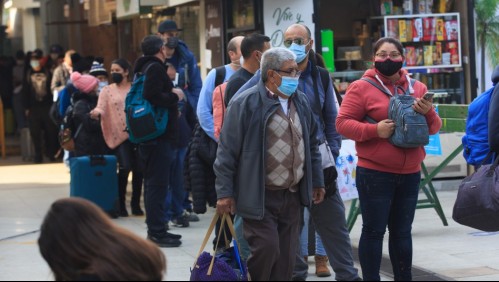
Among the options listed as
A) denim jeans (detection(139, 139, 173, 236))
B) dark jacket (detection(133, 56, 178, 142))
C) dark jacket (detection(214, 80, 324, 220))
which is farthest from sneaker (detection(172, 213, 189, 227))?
dark jacket (detection(214, 80, 324, 220))

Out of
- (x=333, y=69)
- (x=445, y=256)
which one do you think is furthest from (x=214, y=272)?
(x=333, y=69)

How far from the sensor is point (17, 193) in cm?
1344

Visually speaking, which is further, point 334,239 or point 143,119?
point 143,119

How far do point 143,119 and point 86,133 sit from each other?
2.47 m

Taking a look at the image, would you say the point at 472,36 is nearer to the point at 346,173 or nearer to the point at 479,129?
the point at 346,173

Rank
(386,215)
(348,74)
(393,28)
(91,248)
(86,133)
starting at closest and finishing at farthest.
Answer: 1. (91,248)
2. (386,215)
3. (86,133)
4. (348,74)
5. (393,28)

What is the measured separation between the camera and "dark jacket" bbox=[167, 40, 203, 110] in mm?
10430

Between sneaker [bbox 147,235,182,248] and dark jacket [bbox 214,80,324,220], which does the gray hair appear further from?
sneaker [bbox 147,235,182,248]

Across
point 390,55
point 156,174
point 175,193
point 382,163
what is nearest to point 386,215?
point 382,163

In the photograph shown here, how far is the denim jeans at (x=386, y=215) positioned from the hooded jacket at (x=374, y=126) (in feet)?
0.23

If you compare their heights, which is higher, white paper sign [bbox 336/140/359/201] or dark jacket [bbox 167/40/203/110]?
dark jacket [bbox 167/40/203/110]

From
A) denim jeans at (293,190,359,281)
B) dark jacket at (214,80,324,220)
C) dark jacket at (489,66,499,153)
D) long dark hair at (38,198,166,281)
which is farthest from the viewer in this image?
denim jeans at (293,190,359,281)

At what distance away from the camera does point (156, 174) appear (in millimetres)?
8922

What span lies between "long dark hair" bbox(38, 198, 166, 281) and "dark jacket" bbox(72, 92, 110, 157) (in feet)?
24.5
